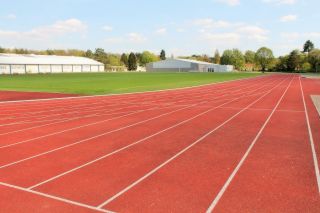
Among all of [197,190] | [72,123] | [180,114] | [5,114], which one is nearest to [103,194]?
[197,190]

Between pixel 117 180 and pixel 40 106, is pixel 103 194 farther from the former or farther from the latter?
pixel 40 106

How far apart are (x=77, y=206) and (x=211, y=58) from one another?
167846 mm

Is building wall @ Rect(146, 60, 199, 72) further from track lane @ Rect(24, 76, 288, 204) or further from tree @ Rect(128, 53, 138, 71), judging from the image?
track lane @ Rect(24, 76, 288, 204)

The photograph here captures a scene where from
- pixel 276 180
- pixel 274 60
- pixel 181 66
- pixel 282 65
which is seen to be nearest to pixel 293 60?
pixel 282 65

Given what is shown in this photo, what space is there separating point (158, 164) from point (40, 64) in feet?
238

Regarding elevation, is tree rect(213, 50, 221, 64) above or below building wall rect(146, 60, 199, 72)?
above

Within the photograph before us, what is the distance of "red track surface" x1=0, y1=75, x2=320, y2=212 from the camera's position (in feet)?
14.6

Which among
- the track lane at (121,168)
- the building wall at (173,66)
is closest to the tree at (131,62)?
the building wall at (173,66)

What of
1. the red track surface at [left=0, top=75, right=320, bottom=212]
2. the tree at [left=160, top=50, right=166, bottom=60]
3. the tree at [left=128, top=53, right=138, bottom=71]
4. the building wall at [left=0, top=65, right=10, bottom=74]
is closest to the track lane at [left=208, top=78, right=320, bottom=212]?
the red track surface at [left=0, top=75, right=320, bottom=212]

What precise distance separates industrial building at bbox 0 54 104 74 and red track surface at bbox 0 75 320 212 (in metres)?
59.8

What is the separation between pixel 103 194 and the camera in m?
4.68

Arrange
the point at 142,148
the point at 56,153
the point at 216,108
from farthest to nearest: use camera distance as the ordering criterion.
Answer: the point at 216,108, the point at 142,148, the point at 56,153

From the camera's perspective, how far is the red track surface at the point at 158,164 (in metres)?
4.45

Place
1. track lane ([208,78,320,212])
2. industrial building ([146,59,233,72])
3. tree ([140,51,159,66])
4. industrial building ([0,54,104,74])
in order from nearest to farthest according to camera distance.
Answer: track lane ([208,78,320,212]), industrial building ([0,54,104,74]), industrial building ([146,59,233,72]), tree ([140,51,159,66])
